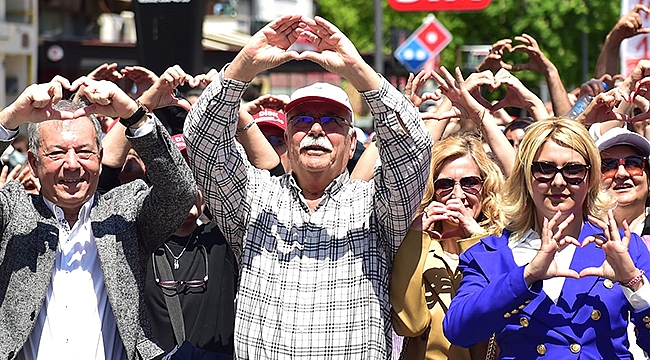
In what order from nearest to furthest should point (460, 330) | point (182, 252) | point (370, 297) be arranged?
point (460, 330)
point (370, 297)
point (182, 252)

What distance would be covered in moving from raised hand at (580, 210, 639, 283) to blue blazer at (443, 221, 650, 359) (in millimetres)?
160

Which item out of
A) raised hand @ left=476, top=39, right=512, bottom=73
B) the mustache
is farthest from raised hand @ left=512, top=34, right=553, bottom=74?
the mustache

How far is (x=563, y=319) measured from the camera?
12.8 feet

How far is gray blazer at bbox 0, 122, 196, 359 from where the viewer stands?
4383mm

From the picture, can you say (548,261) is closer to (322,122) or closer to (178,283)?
(322,122)

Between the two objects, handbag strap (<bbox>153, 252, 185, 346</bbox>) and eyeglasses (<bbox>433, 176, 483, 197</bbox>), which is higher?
eyeglasses (<bbox>433, 176, 483, 197</bbox>)

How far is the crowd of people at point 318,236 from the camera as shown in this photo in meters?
3.92

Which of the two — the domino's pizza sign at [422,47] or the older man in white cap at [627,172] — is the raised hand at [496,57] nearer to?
the older man in white cap at [627,172]

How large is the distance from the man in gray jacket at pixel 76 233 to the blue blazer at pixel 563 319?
1.33 m

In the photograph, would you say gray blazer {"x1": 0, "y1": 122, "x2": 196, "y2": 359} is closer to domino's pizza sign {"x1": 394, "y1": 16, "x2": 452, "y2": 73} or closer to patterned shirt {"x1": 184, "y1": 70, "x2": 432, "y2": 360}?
patterned shirt {"x1": 184, "y1": 70, "x2": 432, "y2": 360}

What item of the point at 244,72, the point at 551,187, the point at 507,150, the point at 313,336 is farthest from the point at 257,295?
the point at 507,150

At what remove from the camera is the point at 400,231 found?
13.9ft

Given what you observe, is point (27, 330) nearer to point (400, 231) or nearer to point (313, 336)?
point (313, 336)

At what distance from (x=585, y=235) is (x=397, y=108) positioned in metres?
0.84
